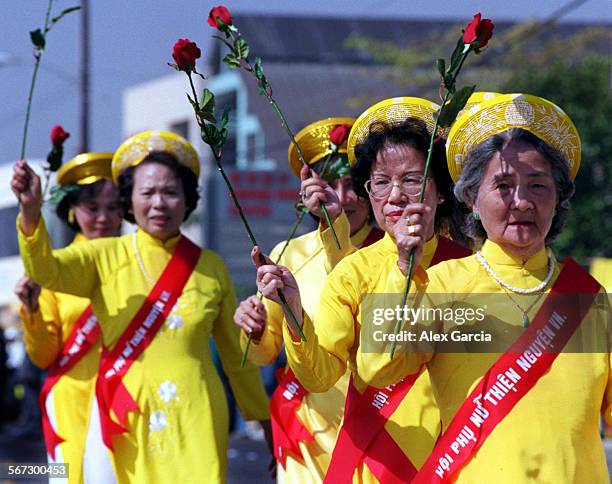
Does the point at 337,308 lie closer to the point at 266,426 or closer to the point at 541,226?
the point at 541,226

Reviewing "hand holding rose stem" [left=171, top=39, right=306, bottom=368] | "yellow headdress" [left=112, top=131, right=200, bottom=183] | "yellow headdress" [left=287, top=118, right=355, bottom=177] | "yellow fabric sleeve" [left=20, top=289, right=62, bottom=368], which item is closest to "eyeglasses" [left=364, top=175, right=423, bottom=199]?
"hand holding rose stem" [left=171, top=39, right=306, bottom=368]

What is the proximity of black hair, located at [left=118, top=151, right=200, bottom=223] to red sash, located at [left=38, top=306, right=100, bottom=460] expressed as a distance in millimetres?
600

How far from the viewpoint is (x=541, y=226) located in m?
3.49

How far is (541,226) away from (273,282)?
0.75 m

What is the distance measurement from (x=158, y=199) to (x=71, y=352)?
1090mm

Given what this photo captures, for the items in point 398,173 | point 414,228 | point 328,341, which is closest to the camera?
point 414,228

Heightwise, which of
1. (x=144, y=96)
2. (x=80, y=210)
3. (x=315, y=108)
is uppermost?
(x=144, y=96)

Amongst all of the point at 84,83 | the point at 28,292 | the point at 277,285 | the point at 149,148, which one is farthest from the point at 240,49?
the point at 84,83

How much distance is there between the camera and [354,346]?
3.87m

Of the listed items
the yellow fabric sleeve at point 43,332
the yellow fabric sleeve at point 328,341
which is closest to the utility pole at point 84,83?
the yellow fabric sleeve at point 43,332

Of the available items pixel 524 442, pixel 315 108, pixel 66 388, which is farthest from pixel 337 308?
pixel 315 108

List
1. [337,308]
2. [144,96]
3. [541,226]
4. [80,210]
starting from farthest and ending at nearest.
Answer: [144,96]
[80,210]
[337,308]
[541,226]

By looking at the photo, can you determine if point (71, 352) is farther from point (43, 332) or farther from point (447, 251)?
point (447, 251)

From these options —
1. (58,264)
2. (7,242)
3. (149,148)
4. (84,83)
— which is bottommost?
(58,264)
